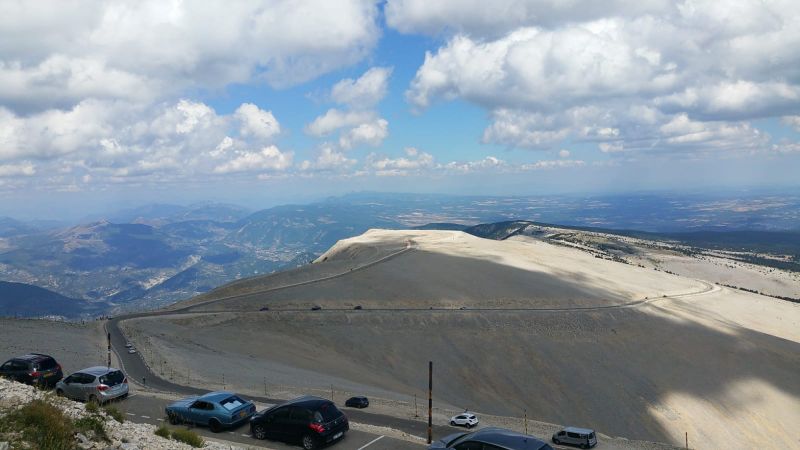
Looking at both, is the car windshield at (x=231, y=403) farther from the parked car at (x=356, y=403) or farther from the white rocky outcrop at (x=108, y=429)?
the parked car at (x=356, y=403)

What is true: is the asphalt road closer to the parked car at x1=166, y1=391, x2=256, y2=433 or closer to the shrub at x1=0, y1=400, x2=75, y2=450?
the parked car at x1=166, y1=391, x2=256, y2=433

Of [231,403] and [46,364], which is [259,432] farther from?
[46,364]

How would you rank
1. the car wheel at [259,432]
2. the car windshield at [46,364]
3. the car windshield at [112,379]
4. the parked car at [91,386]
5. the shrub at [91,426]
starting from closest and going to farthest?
the shrub at [91,426] < the car wheel at [259,432] < the parked car at [91,386] < the car windshield at [112,379] < the car windshield at [46,364]

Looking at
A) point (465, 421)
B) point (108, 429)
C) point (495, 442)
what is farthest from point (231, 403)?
point (495, 442)

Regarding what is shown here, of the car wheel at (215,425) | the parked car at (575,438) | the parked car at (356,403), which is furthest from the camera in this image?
the parked car at (356,403)

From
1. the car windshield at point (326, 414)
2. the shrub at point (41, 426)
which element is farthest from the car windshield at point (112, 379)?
the shrub at point (41, 426)

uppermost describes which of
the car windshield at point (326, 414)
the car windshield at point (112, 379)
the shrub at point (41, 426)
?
the shrub at point (41, 426)
